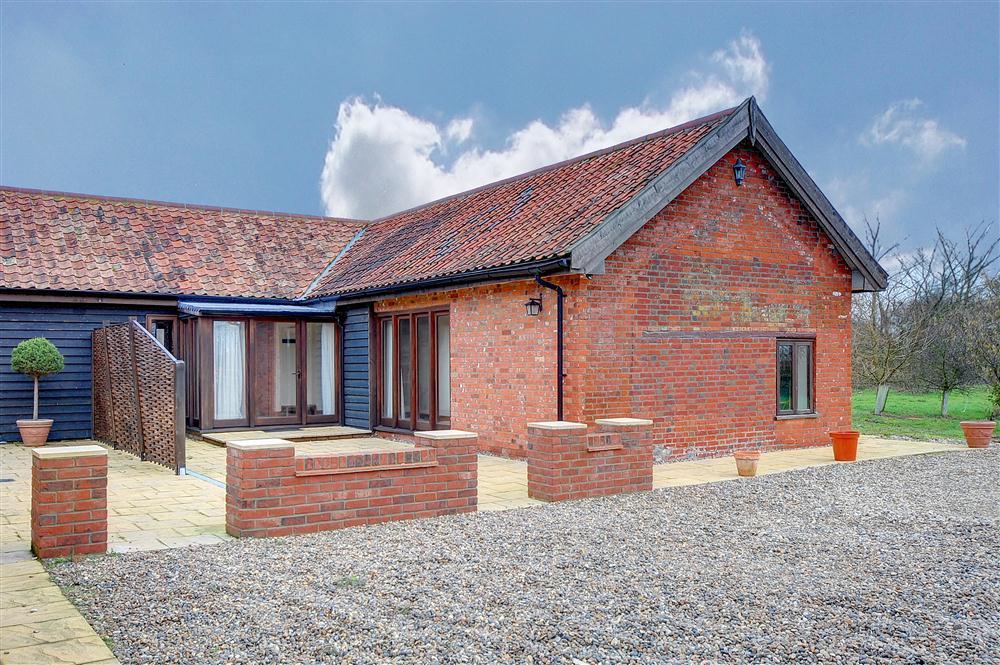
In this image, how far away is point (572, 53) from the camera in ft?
79.9

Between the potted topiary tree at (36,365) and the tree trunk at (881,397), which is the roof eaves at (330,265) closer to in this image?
the potted topiary tree at (36,365)

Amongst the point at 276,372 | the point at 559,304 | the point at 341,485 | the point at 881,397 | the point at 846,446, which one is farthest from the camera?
the point at 881,397

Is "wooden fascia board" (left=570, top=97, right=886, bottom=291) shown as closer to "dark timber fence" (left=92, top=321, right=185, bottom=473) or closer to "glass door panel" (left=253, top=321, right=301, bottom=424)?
"dark timber fence" (left=92, top=321, right=185, bottom=473)

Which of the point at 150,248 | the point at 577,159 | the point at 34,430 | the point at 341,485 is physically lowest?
the point at 34,430

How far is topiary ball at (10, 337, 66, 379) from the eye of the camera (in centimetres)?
1305

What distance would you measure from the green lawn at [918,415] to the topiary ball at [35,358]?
15.0m

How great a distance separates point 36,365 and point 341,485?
8695mm

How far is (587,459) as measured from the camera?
8.33 m

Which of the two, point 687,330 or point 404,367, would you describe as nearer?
point 687,330

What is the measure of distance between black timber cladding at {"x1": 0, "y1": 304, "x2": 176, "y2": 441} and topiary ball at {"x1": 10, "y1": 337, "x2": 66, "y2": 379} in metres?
0.47

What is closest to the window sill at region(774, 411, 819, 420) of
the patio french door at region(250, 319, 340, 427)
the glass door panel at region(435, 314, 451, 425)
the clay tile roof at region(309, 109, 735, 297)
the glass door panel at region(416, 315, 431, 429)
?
the clay tile roof at region(309, 109, 735, 297)

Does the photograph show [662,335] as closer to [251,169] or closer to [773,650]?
[773,650]

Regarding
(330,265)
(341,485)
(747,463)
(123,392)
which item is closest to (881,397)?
(747,463)

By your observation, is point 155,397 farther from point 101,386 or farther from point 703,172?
point 703,172
